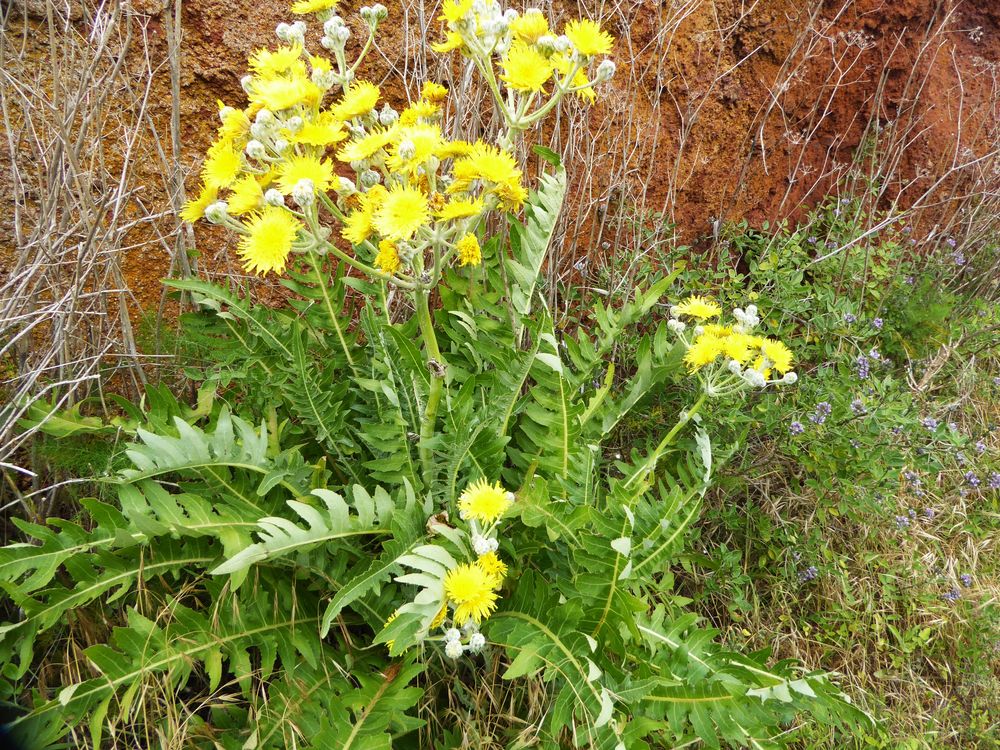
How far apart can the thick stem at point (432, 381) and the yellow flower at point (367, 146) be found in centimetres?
29

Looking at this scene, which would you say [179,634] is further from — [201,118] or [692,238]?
[692,238]

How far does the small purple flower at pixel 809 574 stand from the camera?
2281 mm

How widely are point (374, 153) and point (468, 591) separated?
89 cm

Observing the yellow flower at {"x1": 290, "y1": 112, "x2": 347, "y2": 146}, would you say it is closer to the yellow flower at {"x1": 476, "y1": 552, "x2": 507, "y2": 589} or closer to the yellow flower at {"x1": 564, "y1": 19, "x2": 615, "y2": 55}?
the yellow flower at {"x1": 564, "y1": 19, "x2": 615, "y2": 55}

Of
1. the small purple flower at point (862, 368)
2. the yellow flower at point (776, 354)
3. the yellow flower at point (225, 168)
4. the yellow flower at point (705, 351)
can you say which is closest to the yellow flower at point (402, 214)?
the yellow flower at point (225, 168)

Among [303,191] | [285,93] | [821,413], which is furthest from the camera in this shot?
[821,413]

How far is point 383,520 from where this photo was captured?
160 centimetres

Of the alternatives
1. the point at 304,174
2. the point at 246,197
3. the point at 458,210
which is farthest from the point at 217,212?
the point at 458,210

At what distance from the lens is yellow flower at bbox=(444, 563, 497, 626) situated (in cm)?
137

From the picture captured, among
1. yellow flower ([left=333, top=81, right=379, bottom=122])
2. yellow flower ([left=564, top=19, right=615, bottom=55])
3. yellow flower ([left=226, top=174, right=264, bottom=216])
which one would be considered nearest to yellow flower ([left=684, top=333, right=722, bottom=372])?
yellow flower ([left=564, top=19, right=615, bottom=55])

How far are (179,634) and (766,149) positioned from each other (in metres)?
2.92

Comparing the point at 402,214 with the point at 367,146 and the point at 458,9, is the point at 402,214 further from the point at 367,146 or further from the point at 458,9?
the point at 458,9

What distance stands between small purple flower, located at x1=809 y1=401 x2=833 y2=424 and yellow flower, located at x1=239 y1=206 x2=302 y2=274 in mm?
1623

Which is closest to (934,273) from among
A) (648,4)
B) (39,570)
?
(648,4)
